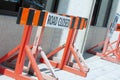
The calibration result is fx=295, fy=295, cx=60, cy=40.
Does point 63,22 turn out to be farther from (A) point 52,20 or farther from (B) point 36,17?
(B) point 36,17

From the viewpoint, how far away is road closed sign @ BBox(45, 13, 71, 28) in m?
4.57

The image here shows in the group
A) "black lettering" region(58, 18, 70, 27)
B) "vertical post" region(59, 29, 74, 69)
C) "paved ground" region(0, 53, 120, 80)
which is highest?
"black lettering" region(58, 18, 70, 27)

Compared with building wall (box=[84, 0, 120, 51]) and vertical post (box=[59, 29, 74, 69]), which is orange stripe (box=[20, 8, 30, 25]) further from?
building wall (box=[84, 0, 120, 51])

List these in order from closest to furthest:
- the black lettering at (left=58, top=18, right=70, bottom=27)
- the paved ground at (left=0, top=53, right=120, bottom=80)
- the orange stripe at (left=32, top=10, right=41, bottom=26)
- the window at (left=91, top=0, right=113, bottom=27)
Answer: the orange stripe at (left=32, top=10, right=41, bottom=26) → the black lettering at (left=58, top=18, right=70, bottom=27) → the paved ground at (left=0, top=53, right=120, bottom=80) → the window at (left=91, top=0, right=113, bottom=27)

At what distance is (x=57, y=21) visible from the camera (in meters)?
4.81

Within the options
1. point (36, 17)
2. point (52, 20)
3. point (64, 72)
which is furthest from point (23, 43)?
point (64, 72)

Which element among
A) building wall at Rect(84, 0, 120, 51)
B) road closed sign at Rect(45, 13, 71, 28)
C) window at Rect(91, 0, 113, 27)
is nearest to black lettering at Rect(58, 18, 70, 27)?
road closed sign at Rect(45, 13, 71, 28)

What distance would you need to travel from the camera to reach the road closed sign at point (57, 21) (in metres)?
4.57

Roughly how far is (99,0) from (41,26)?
505cm

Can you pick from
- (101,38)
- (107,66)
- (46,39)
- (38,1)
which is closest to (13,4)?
(38,1)

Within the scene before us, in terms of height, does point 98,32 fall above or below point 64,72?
above

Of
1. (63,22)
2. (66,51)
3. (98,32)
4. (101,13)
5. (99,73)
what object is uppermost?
(101,13)

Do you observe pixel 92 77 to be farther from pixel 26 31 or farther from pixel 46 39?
pixel 26 31

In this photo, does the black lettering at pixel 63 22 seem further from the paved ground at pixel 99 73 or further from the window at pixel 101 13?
the window at pixel 101 13
